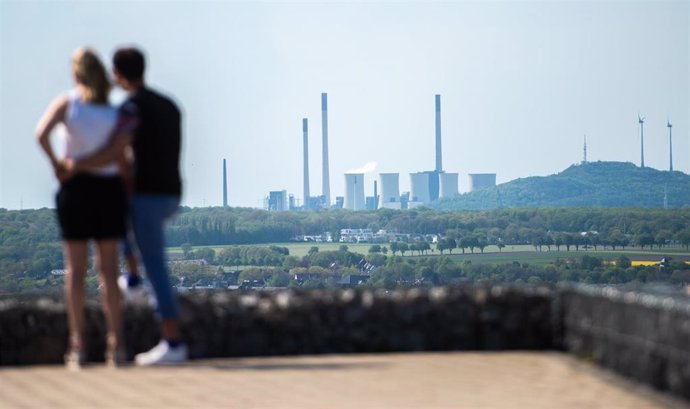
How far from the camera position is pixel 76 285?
10.6 m

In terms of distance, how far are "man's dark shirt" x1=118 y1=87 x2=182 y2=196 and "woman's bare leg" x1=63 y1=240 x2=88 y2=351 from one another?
1.90 feet

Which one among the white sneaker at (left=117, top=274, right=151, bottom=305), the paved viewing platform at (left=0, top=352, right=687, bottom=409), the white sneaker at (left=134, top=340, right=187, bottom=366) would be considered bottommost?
the paved viewing platform at (left=0, top=352, right=687, bottom=409)

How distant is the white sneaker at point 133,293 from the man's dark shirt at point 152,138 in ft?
3.01

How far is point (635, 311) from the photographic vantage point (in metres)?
9.66

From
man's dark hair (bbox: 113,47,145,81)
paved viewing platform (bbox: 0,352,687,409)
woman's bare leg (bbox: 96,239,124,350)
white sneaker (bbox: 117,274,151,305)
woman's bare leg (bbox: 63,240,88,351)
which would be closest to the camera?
paved viewing platform (bbox: 0,352,687,409)

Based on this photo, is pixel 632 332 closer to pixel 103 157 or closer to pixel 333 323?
pixel 333 323

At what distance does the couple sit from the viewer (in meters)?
10.7

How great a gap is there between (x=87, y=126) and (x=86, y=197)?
18.6 inches

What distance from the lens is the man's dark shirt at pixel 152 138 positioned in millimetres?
10938

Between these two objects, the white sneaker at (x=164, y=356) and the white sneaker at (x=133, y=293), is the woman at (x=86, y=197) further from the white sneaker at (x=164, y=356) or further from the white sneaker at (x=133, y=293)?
the white sneaker at (x=133, y=293)

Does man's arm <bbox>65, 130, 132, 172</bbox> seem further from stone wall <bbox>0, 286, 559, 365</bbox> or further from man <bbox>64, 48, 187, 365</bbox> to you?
stone wall <bbox>0, 286, 559, 365</bbox>

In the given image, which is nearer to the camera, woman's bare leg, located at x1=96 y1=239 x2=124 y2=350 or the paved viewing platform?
the paved viewing platform

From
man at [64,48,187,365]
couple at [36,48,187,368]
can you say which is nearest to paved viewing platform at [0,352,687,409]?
couple at [36,48,187,368]

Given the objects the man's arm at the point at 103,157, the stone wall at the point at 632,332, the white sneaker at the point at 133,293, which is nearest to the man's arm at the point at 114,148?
the man's arm at the point at 103,157
